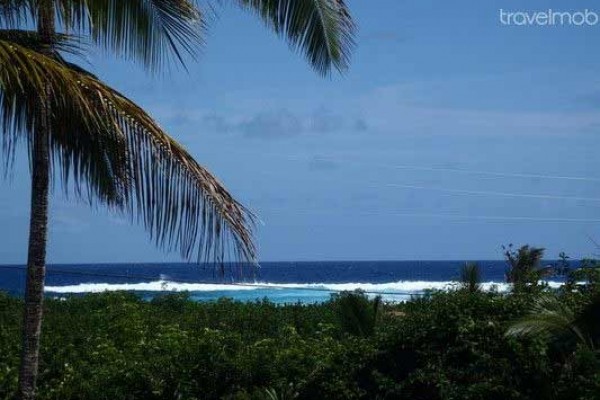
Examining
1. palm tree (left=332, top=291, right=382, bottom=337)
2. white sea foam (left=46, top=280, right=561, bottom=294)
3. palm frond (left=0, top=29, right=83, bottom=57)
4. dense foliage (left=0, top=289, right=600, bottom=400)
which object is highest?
palm frond (left=0, top=29, right=83, bottom=57)

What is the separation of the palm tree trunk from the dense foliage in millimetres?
1928

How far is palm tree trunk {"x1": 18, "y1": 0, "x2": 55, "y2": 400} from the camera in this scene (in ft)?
25.3

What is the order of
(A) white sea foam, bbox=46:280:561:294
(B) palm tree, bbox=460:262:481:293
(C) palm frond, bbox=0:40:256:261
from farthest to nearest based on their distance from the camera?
1. (B) palm tree, bbox=460:262:481:293
2. (A) white sea foam, bbox=46:280:561:294
3. (C) palm frond, bbox=0:40:256:261

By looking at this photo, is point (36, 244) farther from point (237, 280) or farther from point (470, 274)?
point (470, 274)

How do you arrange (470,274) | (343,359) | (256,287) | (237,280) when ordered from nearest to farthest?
(237,280)
(343,359)
(256,287)
(470,274)

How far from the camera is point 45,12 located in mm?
7824

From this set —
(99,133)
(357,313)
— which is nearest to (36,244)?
(99,133)

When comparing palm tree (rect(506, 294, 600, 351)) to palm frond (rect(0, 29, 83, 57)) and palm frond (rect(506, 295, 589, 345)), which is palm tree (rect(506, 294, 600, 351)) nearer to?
palm frond (rect(506, 295, 589, 345))

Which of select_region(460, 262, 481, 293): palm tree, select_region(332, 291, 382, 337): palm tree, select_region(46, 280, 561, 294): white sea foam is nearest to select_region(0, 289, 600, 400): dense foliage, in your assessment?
select_region(332, 291, 382, 337): palm tree

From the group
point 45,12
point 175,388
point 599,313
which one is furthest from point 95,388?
point 599,313

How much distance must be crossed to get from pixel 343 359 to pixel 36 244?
10.3ft

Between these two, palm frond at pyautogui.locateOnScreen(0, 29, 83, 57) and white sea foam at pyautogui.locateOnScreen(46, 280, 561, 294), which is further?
white sea foam at pyautogui.locateOnScreen(46, 280, 561, 294)

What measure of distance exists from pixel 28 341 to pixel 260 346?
2.93 meters

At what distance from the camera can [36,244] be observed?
25.6ft
